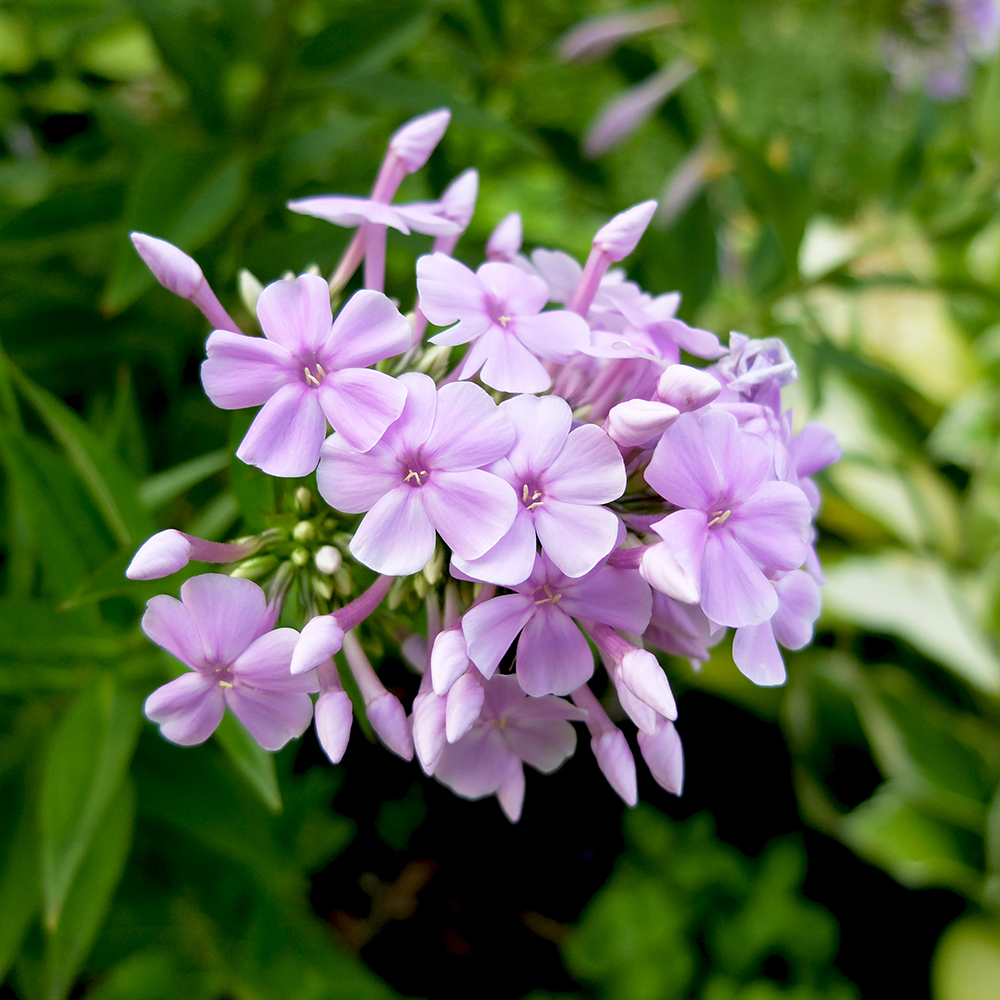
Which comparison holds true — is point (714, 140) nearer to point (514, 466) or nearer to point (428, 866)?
point (514, 466)

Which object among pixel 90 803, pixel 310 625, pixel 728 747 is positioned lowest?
pixel 728 747

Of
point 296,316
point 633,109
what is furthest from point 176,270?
point 633,109

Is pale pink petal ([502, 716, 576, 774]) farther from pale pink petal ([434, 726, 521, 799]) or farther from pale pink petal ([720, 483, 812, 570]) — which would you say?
pale pink petal ([720, 483, 812, 570])

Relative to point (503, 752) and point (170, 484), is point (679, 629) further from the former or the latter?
point (170, 484)

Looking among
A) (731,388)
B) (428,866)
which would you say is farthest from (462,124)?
(428,866)

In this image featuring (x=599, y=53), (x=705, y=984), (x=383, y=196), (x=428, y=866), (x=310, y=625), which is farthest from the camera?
(x=428, y=866)

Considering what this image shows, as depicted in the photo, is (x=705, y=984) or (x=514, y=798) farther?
(x=705, y=984)
